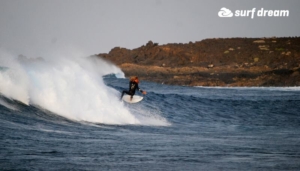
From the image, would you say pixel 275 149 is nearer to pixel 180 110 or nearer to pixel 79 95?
pixel 79 95

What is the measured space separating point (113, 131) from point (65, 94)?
497cm

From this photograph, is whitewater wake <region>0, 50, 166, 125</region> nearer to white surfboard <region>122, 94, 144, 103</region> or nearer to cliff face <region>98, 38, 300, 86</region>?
white surfboard <region>122, 94, 144, 103</region>

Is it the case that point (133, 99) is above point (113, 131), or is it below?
above

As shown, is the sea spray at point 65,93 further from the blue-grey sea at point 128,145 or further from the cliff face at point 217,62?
the cliff face at point 217,62

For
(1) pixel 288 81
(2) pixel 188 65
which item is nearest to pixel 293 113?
(1) pixel 288 81

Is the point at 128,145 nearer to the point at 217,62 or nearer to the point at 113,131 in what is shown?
the point at 113,131

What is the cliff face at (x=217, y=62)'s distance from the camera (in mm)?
67688

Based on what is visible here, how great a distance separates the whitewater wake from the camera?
1875 cm

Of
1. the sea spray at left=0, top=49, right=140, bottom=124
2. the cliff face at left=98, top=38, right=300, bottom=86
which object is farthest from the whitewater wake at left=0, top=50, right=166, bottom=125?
the cliff face at left=98, top=38, right=300, bottom=86

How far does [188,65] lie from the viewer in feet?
295

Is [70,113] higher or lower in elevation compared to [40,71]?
lower

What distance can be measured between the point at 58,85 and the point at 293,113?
451 inches

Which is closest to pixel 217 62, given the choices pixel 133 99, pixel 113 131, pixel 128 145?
pixel 133 99

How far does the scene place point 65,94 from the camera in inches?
789
